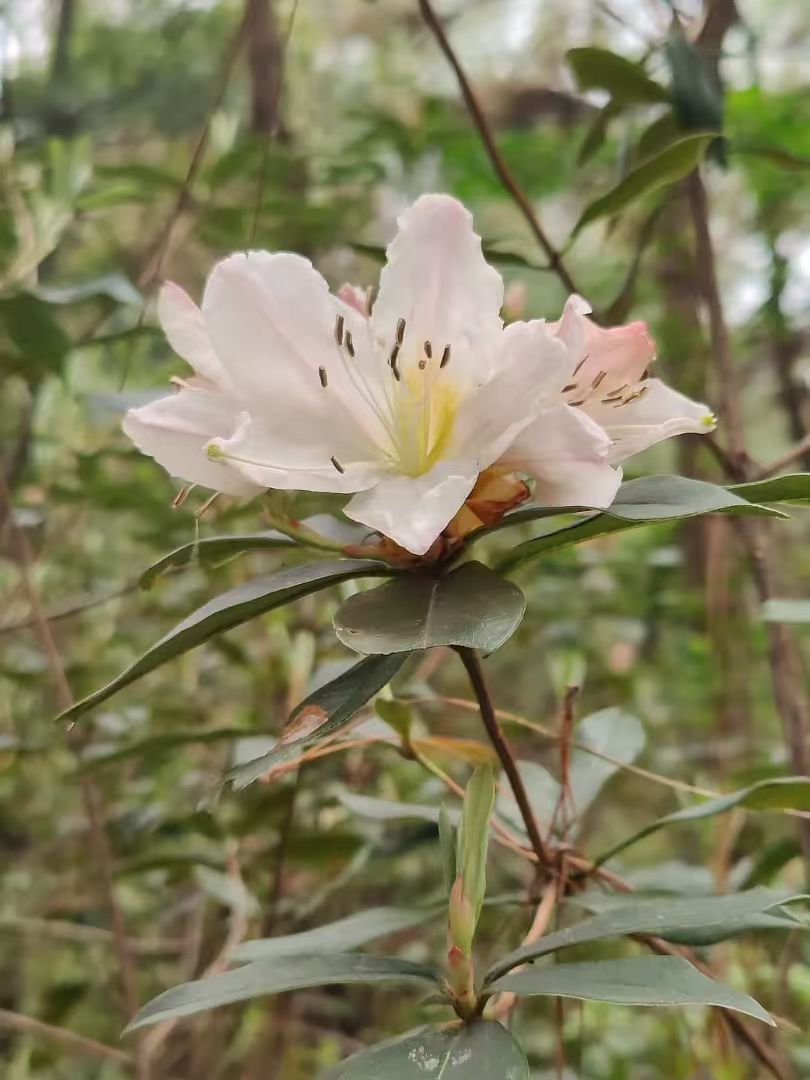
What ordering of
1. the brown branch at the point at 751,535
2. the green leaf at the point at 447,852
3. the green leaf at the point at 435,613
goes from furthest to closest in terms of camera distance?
the brown branch at the point at 751,535 → the green leaf at the point at 447,852 → the green leaf at the point at 435,613

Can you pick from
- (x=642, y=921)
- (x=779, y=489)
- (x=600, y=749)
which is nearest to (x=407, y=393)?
(x=779, y=489)

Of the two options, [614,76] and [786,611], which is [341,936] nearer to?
[786,611]

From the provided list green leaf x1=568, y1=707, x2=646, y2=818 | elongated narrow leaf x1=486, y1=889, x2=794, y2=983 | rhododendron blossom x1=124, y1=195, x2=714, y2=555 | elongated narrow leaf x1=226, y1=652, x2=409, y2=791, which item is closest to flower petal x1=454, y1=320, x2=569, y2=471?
rhododendron blossom x1=124, y1=195, x2=714, y2=555

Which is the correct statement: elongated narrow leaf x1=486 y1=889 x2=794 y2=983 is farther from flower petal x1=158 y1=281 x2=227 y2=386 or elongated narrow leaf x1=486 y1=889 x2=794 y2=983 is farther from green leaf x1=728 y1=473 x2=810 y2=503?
flower petal x1=158 y1=281 x2=227 y2=386

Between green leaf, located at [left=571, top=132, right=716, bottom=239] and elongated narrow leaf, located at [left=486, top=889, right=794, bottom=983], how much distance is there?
0.43m

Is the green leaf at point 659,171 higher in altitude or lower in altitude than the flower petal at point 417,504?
higher

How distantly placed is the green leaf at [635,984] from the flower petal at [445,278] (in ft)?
0.91

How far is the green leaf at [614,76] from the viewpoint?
0.72m

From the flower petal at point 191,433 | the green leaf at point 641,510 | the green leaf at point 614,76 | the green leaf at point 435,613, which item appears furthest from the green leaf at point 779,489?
the green leaf at point 614,76

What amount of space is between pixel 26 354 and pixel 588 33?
8.17 feet

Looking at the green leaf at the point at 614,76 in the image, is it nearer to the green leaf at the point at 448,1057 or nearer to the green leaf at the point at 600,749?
the green leaf at the point at 600,749

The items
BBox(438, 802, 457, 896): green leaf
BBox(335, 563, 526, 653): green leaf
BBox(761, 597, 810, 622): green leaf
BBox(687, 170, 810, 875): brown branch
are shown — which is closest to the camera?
BBox(335, 563, 526, 653): green leaf

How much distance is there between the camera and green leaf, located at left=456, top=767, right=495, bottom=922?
433mm

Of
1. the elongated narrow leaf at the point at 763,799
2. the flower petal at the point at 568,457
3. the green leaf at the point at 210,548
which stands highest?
the flower petal at the point at 568,457
